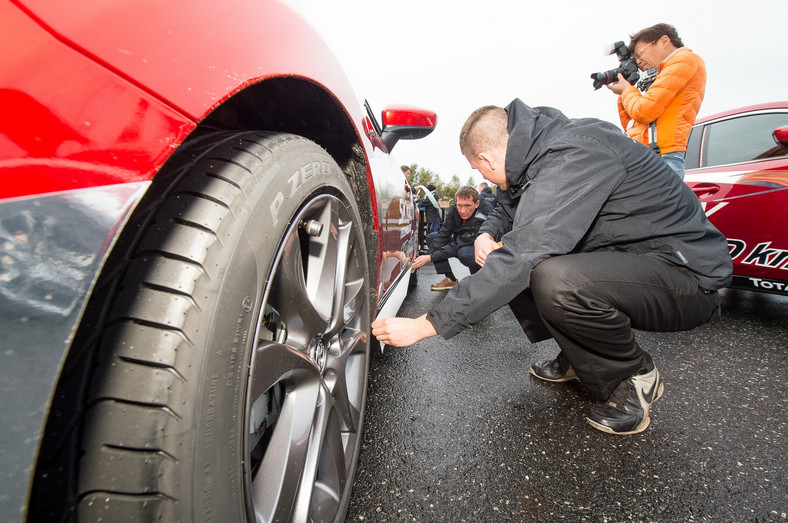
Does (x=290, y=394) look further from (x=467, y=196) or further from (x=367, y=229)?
(x=467, y=196)

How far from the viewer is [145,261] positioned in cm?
50

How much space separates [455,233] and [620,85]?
6.53 ft

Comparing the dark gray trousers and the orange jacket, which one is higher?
the orange jacket

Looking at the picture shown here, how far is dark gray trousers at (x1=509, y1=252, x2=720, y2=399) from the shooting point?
1.41m

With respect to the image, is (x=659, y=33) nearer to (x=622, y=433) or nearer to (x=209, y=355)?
(x=622, y=433)

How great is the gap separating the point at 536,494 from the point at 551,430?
0.36 meters

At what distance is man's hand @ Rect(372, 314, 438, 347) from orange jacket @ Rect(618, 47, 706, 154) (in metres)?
2.09

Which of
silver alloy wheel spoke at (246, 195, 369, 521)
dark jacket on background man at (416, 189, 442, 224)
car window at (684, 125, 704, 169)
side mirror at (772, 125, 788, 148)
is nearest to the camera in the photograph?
silver alloy wheel spoke at (246, 195, 369, 521)

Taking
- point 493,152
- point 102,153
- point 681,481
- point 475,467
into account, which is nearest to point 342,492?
point 475,467

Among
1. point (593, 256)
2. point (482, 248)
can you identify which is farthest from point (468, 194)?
point (593, 256)

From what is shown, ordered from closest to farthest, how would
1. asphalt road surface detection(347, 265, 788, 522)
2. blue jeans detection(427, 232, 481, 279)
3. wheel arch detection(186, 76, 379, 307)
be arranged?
wheel arch detection(186, 76, 379, 307) < asphalt road surface detection(347, 265, 788, 522) < blue jeans detection(427, 232, 481, 279)

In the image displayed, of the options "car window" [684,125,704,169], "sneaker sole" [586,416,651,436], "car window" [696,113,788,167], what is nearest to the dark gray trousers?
"sneaker sole" [586,416,651,436]

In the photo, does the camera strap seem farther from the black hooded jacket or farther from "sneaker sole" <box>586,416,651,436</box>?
"sneaker sole" <box>586,416,651,436</box>

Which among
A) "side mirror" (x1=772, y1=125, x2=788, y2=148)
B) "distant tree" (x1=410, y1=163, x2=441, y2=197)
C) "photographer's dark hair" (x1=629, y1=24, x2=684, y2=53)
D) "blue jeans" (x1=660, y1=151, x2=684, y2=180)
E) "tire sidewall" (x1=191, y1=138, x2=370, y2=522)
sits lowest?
"distant tree" (x1=410, y1=163, x2=441, y2=197)
